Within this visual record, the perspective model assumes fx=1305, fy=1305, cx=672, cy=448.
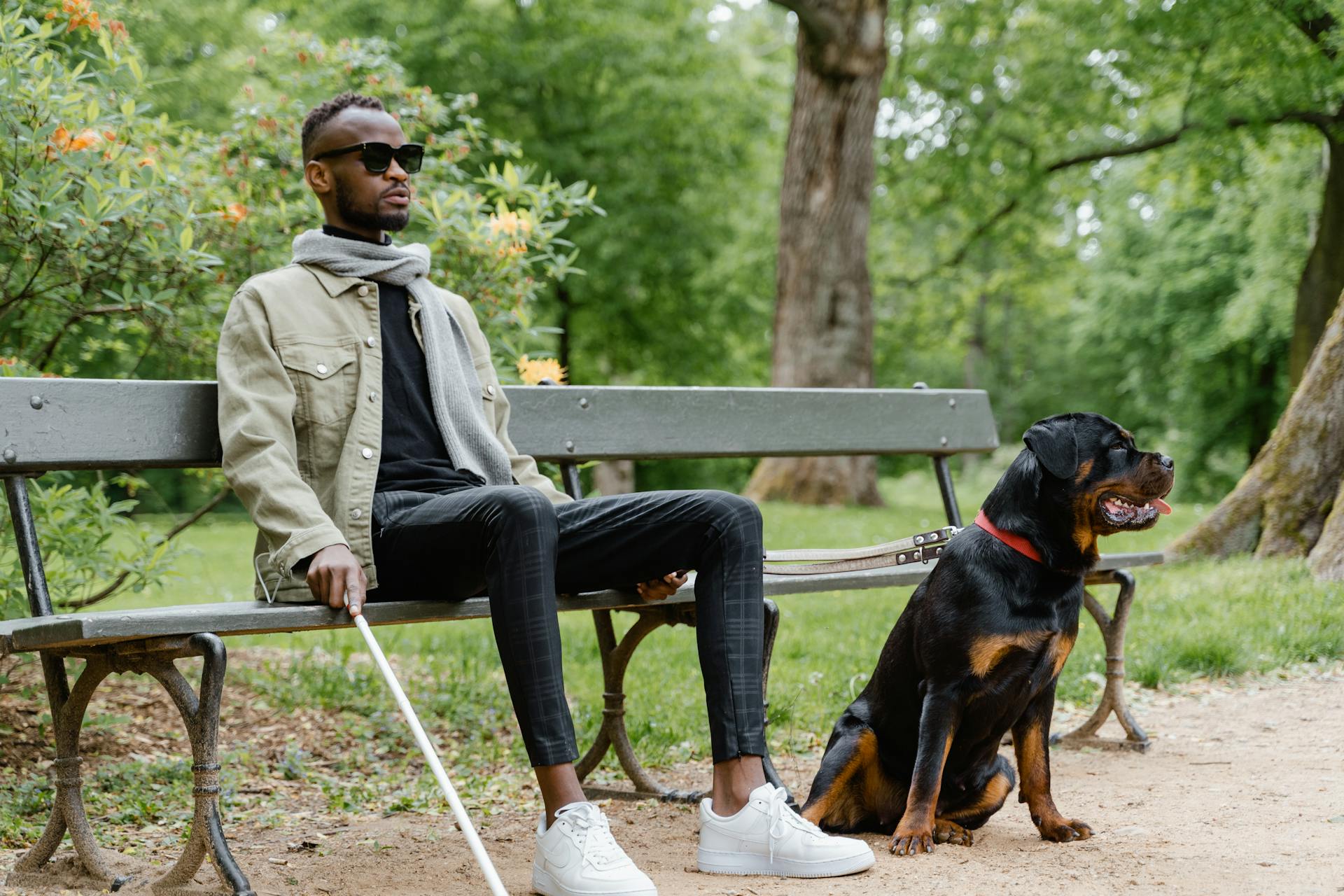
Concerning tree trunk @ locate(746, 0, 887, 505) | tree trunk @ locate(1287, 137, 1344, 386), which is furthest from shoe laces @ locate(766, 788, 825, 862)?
tree trunk @ locate(1287, 137, 1344, 386)

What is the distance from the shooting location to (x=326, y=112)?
3811 mm

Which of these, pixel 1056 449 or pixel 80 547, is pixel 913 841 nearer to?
pixel 1056 449

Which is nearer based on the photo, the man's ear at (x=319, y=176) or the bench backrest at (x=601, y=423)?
the bench backrest at (x=601, y=423)

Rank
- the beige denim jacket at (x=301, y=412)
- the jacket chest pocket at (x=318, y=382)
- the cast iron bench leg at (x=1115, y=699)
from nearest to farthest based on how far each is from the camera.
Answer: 1. the beige denim jacket at (x=301, y=412)
2. the jacket chest pocket at (x=318, y=382)
3. the cast iron bench leg at (x=1115, y=699)

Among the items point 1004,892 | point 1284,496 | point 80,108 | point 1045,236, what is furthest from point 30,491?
point 1045,236

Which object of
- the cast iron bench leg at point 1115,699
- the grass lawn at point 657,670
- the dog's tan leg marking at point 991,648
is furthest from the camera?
the cast iron bench leg at point 1115,699

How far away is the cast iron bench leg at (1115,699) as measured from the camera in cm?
491

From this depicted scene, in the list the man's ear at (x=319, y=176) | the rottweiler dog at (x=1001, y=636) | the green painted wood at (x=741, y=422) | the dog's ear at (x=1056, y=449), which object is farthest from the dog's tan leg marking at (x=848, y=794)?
the man's ear at (x=319, y=176)

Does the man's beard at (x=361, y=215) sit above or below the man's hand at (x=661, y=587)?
above

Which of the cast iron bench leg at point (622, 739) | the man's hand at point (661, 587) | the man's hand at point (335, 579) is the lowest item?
the cast iron bench leg at point (622, 739)

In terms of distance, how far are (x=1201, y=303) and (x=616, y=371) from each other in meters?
10.5

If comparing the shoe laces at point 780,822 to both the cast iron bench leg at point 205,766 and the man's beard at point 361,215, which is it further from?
the man's beard at point 361,215

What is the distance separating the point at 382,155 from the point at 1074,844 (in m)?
2.73

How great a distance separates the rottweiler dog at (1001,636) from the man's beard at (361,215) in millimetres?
1857
